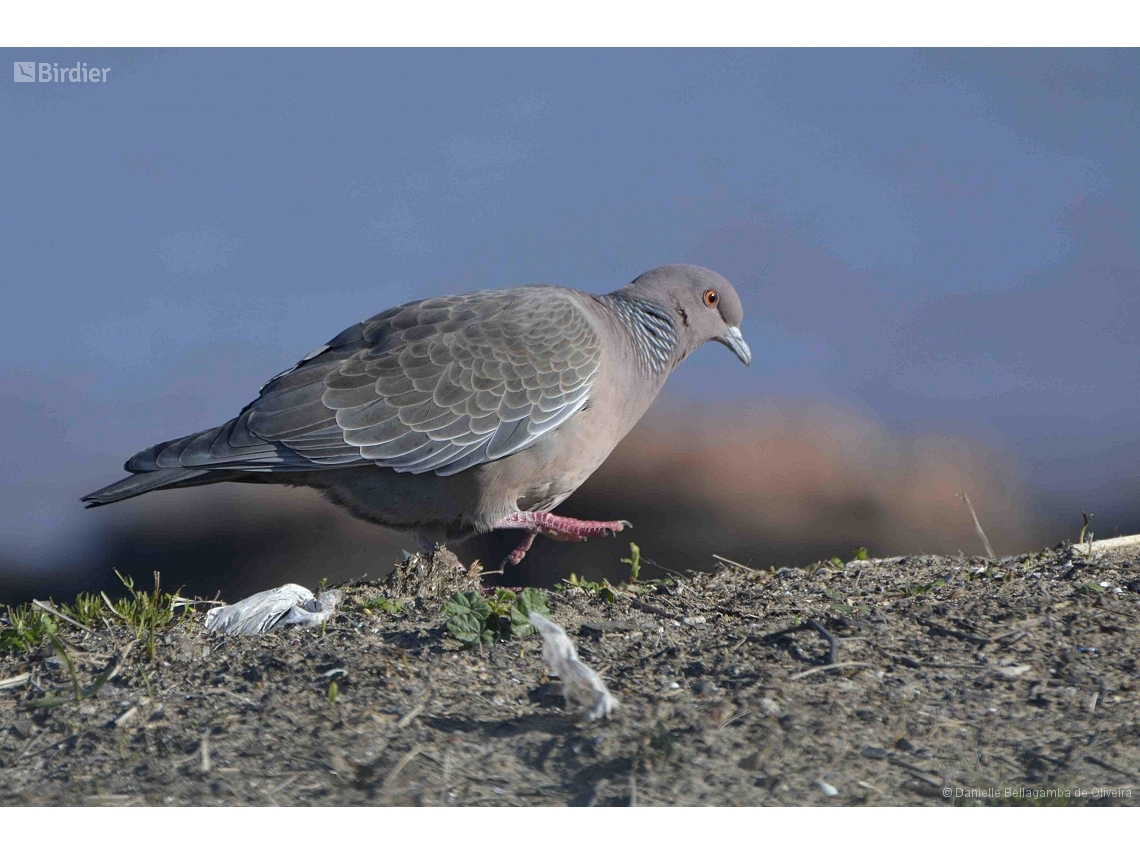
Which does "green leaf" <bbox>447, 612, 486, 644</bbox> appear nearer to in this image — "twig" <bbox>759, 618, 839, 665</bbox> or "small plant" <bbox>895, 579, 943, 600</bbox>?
"twig" <bbox>759, 618, 839, 665</bbox>

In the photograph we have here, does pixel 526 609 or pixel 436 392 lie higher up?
pixel 436 392

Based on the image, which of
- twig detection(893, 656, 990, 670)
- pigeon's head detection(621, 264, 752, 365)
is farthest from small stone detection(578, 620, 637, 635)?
pigeon's head detection(621, 264, 752, 365)

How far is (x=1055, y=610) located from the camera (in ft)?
12.6

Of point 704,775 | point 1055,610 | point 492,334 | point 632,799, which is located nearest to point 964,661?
point 1055,610

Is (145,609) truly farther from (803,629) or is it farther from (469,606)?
(803,629)

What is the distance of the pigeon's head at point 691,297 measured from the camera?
6.26 metres

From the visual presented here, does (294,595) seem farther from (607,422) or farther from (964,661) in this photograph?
(964,661)

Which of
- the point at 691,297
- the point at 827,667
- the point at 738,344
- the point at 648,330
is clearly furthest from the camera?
the point at 738,344

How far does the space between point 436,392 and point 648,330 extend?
1.37 meters

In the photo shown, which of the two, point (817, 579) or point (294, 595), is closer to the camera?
point (294, 595)

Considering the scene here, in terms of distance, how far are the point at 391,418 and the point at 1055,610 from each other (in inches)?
127

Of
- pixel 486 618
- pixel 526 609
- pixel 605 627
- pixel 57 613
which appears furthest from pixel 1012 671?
pixel 57 613

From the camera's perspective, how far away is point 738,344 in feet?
21.3

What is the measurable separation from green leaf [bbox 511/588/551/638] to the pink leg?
156cm
